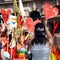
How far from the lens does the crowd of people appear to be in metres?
2.76

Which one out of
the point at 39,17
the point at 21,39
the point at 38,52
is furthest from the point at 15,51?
the point at 39,17

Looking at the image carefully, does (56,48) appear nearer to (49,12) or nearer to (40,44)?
(40,44)

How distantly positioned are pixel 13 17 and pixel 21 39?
0.30 m

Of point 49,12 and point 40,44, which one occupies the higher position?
point 49,12

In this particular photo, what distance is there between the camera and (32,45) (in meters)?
2.82

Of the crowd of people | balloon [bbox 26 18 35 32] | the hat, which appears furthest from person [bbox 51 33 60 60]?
balloon [bbox 26 18 35 32]

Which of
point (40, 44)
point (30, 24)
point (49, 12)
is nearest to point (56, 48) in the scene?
point (40, 44)

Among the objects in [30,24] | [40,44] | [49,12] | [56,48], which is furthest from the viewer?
[49,12]

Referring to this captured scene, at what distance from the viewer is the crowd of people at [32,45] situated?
9.07 ft

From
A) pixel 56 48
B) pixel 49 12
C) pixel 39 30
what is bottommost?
pixel 56 48

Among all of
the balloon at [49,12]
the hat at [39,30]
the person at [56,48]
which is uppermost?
the balloon at [49,12]

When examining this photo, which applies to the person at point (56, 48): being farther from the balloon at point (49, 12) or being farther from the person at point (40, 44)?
the balloon at point (49, 12)

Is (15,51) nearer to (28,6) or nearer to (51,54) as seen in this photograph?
(51,54)

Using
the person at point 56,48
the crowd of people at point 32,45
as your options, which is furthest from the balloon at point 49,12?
the person at point 56,48
